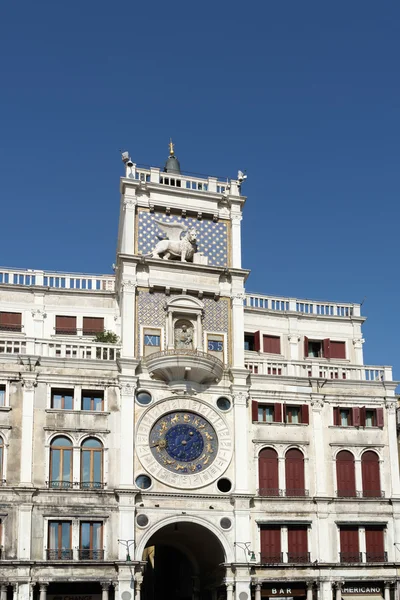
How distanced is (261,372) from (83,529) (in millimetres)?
14575

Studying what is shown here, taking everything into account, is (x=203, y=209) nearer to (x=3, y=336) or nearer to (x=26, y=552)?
(x=3, y=336)

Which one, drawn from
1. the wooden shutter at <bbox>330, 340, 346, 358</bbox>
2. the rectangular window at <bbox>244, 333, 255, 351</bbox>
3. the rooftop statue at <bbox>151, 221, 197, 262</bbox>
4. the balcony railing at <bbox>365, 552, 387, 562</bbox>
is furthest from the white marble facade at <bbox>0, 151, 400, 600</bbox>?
the wooden shutter at <bbox>330, 340, 346, 358</bbox>

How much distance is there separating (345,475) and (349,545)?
4.01 metres

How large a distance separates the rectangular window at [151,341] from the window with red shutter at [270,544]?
1193 centimetres

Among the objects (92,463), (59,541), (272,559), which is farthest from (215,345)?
(59,541)

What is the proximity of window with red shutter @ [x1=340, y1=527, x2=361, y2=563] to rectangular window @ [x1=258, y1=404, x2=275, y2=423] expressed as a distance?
7.53 m

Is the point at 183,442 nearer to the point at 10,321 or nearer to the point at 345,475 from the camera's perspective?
the point at 345,475

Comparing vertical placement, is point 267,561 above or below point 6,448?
below

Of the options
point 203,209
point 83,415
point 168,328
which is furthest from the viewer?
point 203,209

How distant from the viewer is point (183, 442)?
49.9m

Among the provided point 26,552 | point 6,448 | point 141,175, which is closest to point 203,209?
point 141,175

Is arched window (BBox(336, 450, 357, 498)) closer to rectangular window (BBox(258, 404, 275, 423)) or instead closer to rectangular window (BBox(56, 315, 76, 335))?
rectangular window (BBox(258, 404, 275, 423))

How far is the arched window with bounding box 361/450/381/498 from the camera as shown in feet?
171

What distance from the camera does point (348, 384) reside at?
2133 inches
